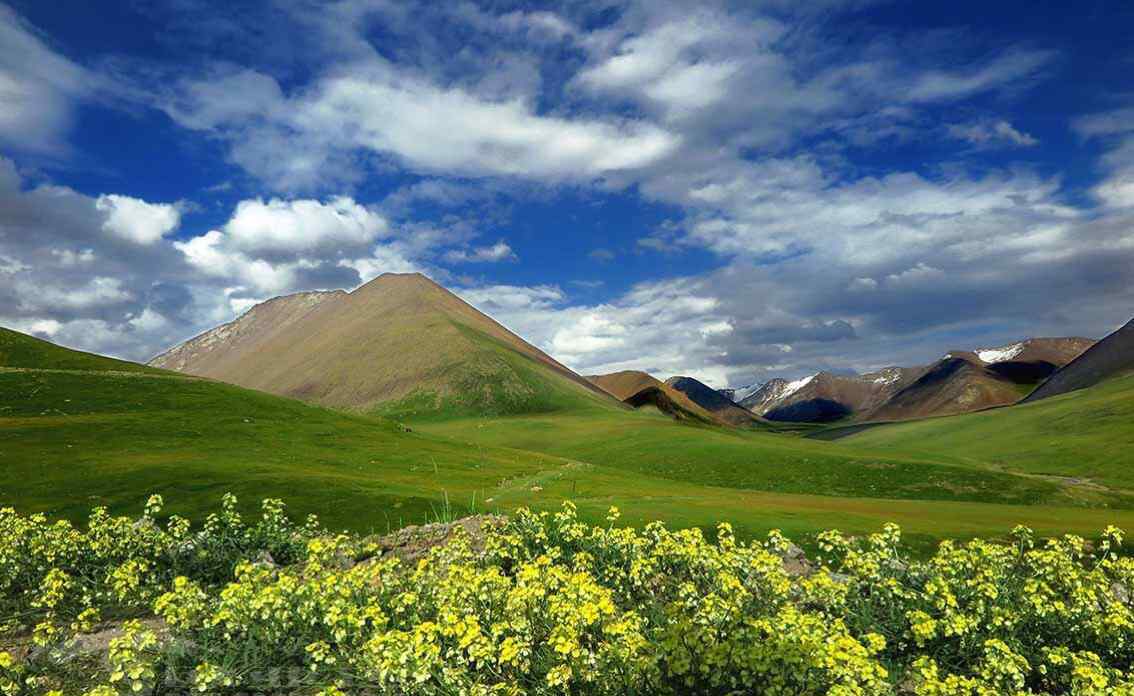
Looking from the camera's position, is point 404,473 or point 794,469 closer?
point 404,473

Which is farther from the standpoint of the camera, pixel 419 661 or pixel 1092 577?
pixel 1092 577

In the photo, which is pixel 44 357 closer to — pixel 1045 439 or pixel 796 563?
pixel 796 563

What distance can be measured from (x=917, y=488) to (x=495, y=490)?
53.9 metres

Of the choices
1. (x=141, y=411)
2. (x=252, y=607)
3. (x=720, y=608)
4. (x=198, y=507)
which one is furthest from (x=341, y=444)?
(x=720, y=608)

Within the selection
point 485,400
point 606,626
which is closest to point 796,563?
point 606,626

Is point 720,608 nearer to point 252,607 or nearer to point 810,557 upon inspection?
point 252,607

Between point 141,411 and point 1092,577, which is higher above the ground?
point 141,411

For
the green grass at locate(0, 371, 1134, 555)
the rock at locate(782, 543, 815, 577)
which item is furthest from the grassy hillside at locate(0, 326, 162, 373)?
the rock at locate(782, 543, 815, 577)

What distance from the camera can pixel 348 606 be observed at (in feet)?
42.0

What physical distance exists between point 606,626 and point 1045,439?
14654cm

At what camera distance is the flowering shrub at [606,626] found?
10.7 metres

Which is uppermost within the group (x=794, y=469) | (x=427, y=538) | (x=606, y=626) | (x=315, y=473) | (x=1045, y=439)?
(x=606, y=626)

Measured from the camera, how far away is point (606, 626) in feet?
37.9

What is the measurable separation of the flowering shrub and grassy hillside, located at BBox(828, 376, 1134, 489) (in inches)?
3663
